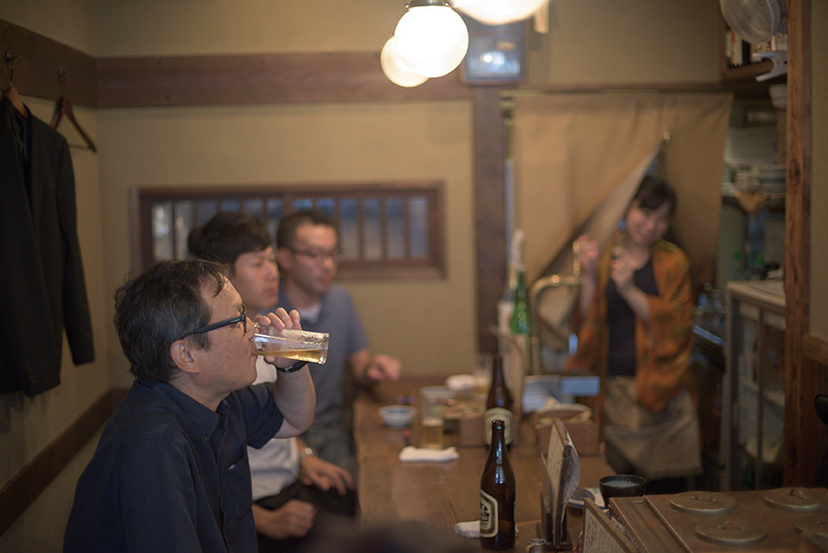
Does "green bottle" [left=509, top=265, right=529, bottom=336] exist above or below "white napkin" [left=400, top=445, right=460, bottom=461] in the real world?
above

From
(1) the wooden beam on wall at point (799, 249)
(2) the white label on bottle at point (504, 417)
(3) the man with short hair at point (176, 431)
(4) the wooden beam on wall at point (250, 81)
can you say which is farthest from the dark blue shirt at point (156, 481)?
(4) the wooden beam on wall at point (250, 81)

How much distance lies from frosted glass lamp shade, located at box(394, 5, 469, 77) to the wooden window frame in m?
1.60

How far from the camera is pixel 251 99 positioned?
3.45 meters

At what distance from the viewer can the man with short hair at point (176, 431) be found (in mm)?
1331

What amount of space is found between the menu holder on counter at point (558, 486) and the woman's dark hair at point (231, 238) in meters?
1.27

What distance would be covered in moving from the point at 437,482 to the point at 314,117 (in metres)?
2.00

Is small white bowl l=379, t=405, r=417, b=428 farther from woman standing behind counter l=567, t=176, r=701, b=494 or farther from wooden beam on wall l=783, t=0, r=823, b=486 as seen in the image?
wooden beam on wall l=783, t=0, r=823, b=486

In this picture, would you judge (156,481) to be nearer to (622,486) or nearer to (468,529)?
(468,529)

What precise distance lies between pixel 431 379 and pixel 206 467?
207 cm

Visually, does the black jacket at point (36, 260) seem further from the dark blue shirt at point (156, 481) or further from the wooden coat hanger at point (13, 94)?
the dark blue shirt at point (156, 481)

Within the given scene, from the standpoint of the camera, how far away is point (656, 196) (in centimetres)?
331

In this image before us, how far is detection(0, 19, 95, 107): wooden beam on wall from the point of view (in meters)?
2.28

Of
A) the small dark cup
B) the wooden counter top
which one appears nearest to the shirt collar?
the wooden counter top

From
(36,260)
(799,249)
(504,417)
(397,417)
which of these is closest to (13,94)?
(36,260)
